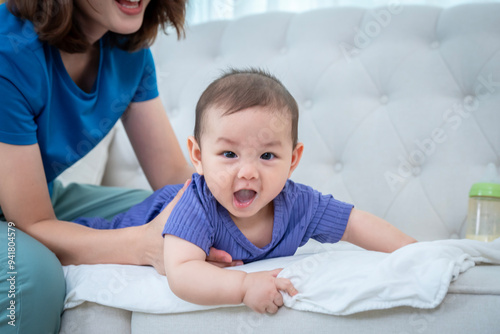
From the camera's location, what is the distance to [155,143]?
152 cm

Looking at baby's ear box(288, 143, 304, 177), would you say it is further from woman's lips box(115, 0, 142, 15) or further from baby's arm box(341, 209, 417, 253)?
woman's lips box(115, 0, 142, 15)

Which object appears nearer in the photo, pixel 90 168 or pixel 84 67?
pixel 84 67

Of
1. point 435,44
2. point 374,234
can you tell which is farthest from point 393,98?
point 374,234

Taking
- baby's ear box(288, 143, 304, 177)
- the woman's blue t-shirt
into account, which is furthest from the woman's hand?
the woman's blue t-shirt

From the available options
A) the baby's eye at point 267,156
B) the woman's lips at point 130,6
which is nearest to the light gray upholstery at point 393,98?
the woman's lips at point 130,6

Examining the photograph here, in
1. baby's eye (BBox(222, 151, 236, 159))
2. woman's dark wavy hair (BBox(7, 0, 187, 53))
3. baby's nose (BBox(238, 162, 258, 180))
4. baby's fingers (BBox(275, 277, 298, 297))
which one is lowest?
baby's fingers (BBox(275, 277, 298, 297))

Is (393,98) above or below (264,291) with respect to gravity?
above

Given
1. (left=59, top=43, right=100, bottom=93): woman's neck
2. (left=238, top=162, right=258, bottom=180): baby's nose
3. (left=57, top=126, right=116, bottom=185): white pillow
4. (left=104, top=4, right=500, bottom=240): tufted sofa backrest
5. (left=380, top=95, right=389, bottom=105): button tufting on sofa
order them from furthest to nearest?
1. (left=57, top=126, right=116, bottom=185): white pillow
2. (left=380, top=95, right=389, bottom=105): button tufting on sofa
3. (left=104, top=4, right=500, bottom=240): tufted sofa backrest
4. (left=59, top=43, right=100, bottom=93): woman's neck
5. (left=238, top=162, right=258, bottom=180): baby's nose

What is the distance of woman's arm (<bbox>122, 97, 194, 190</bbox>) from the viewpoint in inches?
59.1

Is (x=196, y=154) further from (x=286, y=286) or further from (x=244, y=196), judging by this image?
(x=286, y=286)

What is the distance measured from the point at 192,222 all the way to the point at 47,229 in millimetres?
388

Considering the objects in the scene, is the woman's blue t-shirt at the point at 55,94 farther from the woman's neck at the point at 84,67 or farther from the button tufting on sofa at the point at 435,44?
the button tufting on sofa at the point at 435,44

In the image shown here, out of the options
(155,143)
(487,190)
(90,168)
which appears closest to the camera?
(487,190)

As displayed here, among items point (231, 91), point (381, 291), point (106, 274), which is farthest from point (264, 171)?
point (106, 274)
